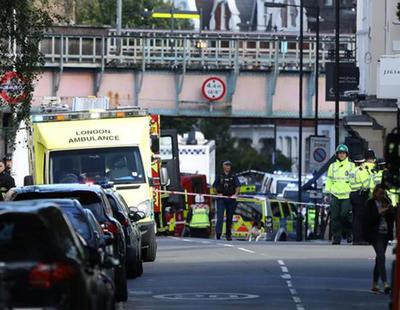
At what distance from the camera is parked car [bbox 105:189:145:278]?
22922mm

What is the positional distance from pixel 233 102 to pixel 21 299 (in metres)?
Answer: 44.2

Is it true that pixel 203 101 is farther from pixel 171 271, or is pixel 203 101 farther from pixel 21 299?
pixel 21 299

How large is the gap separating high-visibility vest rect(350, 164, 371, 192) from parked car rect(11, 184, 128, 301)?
10.9 meters

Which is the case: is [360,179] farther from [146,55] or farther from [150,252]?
→ [146,55]

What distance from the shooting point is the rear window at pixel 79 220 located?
55.0 feet

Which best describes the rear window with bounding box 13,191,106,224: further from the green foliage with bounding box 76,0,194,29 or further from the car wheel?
the green foliage with bounding box 76,0,194,29

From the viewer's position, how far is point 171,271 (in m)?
25.1

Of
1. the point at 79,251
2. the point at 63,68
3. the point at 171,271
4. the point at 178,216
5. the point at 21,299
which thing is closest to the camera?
the point at 21,299

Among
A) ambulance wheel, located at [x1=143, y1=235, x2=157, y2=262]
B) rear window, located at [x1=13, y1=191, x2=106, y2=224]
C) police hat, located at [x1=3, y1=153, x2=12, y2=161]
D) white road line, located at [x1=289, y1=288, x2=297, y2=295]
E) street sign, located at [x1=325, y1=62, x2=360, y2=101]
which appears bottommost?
ambulance wheel, located at [x1=143, y1=235, x2=157, y2=262]

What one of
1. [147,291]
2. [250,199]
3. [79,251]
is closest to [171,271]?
[147,291]

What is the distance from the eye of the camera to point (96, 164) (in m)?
29.1

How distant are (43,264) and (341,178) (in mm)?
19530

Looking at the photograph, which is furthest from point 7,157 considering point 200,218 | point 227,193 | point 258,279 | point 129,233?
point 200,218

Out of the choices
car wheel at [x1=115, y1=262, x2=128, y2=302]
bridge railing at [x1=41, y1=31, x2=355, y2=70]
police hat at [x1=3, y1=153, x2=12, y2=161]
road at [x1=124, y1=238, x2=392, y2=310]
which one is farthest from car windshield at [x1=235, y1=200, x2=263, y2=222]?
car wheel at [x1=115, y1=262, x2=128, y2=302]
